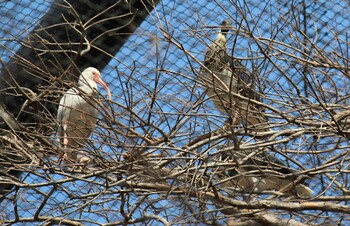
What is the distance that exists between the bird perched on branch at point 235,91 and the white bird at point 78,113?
31 cm

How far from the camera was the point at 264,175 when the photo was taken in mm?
2355

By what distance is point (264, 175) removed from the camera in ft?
7.73

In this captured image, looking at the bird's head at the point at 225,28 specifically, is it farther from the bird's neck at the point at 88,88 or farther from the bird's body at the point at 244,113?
the bird's neck at the point at 88,88

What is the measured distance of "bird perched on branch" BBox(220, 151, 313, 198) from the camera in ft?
7.67

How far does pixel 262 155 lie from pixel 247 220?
0.63ft

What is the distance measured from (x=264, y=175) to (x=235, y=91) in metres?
0.29

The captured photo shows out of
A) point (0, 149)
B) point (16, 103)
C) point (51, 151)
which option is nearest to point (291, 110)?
point (51, 151)

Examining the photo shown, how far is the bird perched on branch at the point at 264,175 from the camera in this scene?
2.34 metres

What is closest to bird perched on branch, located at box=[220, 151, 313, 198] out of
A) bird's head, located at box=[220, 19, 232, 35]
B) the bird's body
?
the bird's body

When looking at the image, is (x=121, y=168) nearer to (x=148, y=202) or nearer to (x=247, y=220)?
(x=148, y=202)

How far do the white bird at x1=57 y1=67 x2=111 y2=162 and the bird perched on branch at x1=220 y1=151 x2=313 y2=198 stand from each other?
1.30ft

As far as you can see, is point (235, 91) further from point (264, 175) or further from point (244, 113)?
point (264, 175)

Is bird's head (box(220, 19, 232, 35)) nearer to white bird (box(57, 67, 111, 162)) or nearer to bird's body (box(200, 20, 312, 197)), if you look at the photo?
bird's body (box(200, 20, 312, 197))

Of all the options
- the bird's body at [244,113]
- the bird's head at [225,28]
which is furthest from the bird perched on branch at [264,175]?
the bird's head at [225,28]
